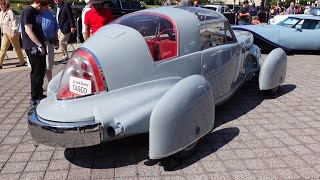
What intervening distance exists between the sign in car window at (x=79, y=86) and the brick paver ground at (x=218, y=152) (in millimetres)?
757

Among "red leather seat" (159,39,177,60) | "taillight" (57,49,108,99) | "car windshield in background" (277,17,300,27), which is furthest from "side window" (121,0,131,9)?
"taillight" (57,49,108,99)

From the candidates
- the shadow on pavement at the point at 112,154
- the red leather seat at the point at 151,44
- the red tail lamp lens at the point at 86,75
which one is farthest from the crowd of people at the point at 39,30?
the red leather seat at the point at 151,44

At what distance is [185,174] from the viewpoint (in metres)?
3.32

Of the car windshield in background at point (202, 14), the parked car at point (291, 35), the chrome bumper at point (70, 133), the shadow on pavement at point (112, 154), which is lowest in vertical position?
the shadow on pavement at point (112, 154)

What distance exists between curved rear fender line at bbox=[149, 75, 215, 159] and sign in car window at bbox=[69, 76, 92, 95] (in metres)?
0.71

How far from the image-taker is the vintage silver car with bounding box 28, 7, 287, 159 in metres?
3.16

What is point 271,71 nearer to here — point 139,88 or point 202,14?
point 202,14

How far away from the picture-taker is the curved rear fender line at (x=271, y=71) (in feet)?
17.7

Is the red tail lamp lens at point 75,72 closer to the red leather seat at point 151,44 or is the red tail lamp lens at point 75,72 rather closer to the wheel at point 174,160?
the red leather seat at point 151,44

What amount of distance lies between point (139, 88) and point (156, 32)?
823mm

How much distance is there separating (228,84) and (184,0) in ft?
Result: 10.6

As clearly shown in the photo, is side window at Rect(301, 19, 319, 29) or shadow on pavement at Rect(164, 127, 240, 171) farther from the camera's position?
side window at Rect(301, 19, 319, 29)

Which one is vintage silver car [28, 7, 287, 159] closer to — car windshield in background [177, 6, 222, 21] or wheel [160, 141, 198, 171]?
wheel [160, 141, 198, 171]

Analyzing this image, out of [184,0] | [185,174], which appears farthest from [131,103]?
[184,0]
